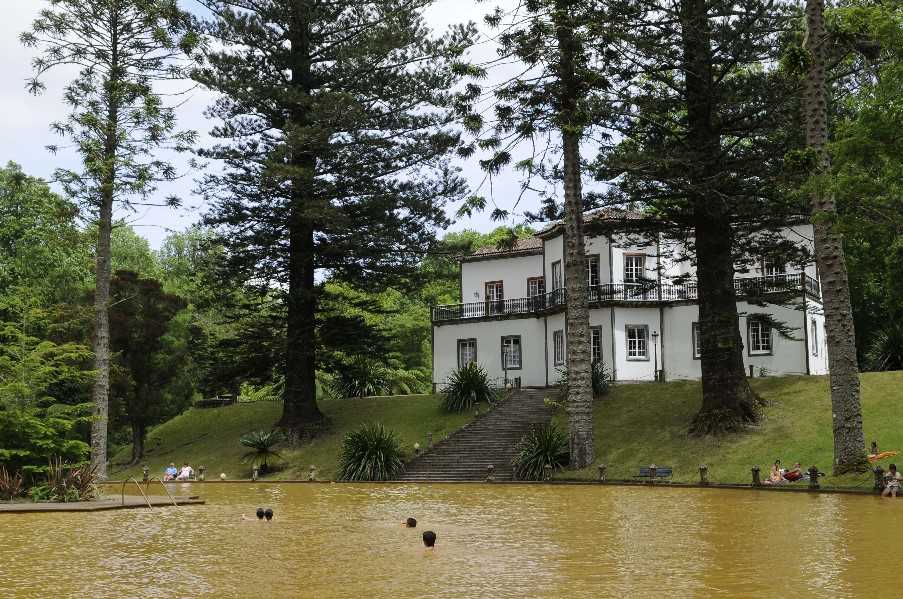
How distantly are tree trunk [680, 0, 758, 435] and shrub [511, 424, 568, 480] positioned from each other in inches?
168

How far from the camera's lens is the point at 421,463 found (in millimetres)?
32781

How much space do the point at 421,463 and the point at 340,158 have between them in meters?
13.3

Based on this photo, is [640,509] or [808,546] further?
[640,509]

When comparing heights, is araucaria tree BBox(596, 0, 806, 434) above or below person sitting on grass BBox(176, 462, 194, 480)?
above

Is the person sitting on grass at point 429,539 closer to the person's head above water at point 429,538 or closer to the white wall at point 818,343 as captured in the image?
the person's head above water at point 429,538

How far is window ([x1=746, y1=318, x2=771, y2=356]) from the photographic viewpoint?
40.5 m

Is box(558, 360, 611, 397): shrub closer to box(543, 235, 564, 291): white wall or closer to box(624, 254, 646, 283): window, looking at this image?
box(624, 254, 646, 283): window

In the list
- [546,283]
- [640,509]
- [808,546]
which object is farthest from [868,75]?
[546,283]

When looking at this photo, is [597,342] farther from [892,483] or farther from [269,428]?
[892,483]

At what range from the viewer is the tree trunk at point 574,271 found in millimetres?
28422

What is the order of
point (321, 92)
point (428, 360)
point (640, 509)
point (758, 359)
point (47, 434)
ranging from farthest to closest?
1. point (428, 360)
2. point (758, 359)
3. point (321, 92)
4. point (47, 434)
5. point (640, 509)

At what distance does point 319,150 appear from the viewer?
38.0 meters

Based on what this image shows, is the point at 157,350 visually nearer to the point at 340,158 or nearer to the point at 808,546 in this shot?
the point at 340,158

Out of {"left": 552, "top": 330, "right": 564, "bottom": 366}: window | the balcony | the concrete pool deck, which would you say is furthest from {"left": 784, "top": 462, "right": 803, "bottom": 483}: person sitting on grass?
{"left": 552, "top": 330, "right": 564, "bottom": 366}: window
